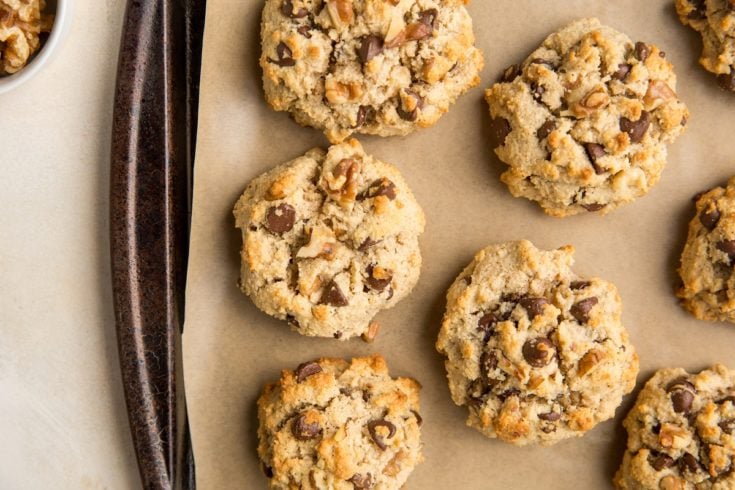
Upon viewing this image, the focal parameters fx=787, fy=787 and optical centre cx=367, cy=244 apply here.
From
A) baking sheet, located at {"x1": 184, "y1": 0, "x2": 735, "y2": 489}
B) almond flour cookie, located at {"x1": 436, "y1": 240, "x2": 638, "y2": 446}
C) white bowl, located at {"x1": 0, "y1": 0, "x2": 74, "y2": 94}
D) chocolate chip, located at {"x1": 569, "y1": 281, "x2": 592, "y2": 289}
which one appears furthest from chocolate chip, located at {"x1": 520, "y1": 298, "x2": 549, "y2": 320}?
white bowl, located at {"x1": 0, "y1": 0, "x2": 74, "y2": 94}

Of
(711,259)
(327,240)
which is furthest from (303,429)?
(711,259)

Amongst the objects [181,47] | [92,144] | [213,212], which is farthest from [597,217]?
[92,144]

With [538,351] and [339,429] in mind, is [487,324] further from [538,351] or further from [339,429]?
[339,429]

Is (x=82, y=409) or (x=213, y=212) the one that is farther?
(x=82, y=409)

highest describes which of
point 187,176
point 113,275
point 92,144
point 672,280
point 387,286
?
point 92,144

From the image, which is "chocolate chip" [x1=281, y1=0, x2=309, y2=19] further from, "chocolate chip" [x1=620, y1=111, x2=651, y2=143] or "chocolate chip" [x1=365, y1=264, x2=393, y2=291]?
"chocolate chip" [x1=620, y1=111, x2=651, y2=143]

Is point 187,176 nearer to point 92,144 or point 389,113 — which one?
point 92,144
